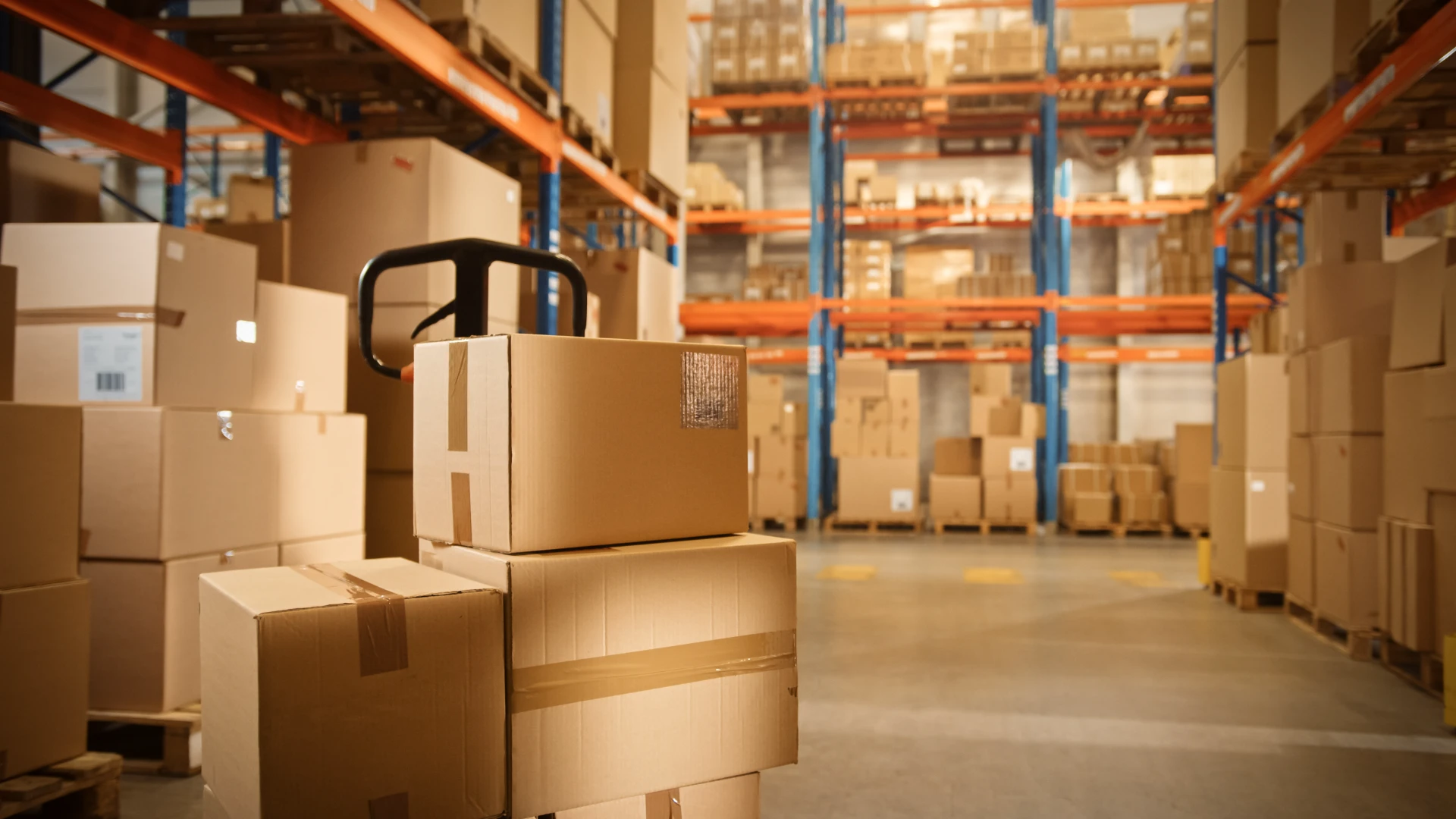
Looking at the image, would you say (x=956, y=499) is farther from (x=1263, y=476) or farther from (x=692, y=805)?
(x=692, y=805)

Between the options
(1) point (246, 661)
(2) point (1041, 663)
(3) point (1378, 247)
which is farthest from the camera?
(3) point (1378, 247)

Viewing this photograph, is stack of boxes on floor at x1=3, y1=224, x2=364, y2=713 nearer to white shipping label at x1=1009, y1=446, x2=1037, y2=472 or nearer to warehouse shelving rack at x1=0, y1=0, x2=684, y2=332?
warehouse shelving rack at x1=0, y1=0, x2=684, y2=332

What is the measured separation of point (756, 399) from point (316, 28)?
23.3 feet

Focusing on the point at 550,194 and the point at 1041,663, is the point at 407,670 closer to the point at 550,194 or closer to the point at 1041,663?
the point at 1041,663

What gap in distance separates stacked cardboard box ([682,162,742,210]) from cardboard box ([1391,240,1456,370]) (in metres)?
8.53

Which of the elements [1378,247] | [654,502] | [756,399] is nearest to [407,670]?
[654,502]

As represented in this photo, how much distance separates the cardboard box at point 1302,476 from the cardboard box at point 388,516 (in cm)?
443

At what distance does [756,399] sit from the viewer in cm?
1061

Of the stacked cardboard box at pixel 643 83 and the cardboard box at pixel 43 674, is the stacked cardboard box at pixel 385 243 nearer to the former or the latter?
the cardboard box at pixel 43 674

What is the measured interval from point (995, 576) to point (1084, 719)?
3483 mm

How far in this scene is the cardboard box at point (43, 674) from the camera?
2.28 metres

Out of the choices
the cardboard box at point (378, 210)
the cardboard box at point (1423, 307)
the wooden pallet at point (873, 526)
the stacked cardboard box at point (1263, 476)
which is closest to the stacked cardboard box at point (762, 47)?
the wooden pallet at point (873, 526)

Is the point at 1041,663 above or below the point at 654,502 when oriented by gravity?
below

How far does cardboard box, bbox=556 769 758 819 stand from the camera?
1649 mm
